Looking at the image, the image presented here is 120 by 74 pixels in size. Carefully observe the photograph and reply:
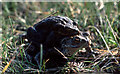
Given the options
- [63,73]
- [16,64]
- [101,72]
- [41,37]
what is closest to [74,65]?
[63,73]

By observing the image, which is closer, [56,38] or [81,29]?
[56,38]

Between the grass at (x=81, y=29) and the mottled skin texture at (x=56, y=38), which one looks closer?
the mottled skin texture at (x=56, y=38)

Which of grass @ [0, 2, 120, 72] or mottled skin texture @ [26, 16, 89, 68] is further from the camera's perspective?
grass @ [0, 2, 120, 72]

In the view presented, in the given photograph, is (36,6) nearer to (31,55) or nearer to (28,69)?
(31,55)
